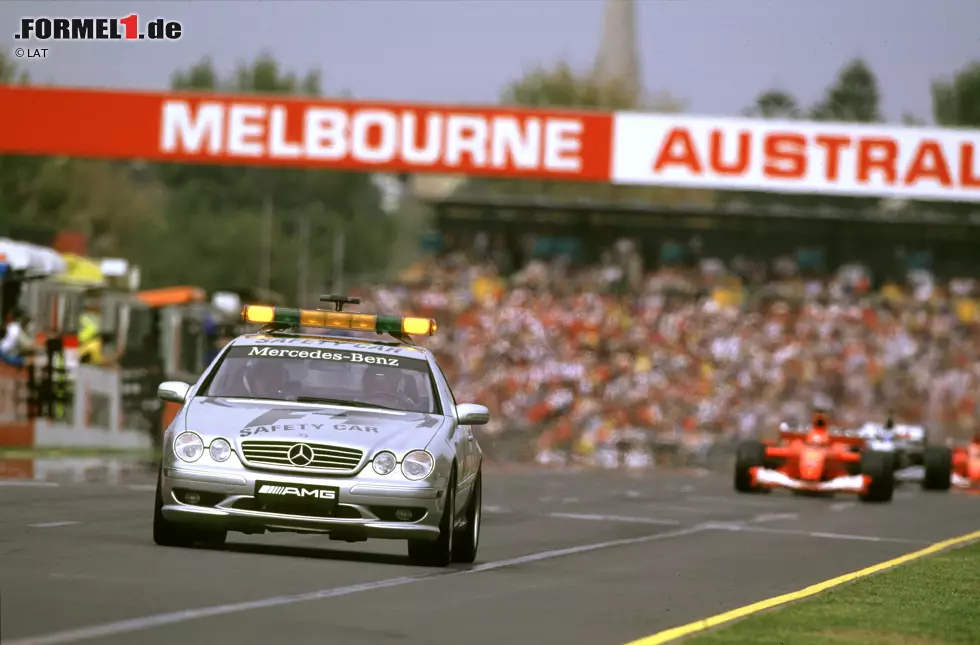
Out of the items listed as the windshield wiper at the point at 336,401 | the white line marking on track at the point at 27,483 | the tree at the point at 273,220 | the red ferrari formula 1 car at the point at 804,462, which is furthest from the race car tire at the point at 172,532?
the tree at the point at 273,220

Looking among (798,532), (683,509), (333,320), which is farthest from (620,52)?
(333,320)

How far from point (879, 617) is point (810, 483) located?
62.4ft

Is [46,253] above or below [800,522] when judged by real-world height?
above

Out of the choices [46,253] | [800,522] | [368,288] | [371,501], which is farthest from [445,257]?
[371,501]

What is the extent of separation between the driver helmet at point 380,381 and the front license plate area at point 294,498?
141 cm

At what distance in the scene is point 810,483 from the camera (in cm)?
3105

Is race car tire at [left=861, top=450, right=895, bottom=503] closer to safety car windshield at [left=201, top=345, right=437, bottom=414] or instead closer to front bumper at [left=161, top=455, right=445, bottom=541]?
safety car windshield at [left=201, top=345, right=437, bottom=414]

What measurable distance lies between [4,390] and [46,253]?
609 cm

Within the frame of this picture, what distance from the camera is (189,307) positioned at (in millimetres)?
42094

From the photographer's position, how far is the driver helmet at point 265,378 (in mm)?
14562

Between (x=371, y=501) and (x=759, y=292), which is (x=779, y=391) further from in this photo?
(x=371, y=501)

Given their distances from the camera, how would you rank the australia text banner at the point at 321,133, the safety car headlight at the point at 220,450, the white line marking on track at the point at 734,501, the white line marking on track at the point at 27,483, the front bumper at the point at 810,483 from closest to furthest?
the safety car headlight at the point at 220,450 → the white line marking on track at the point at 27,483 → the white line marking on track at the point at 734,501 → the front bumper at the point at 810,483 → the australia text banner at the point at 321,133

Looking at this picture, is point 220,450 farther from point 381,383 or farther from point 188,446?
point 381,383

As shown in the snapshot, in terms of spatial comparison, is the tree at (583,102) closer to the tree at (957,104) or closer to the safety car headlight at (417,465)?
the tree at (957,104)
